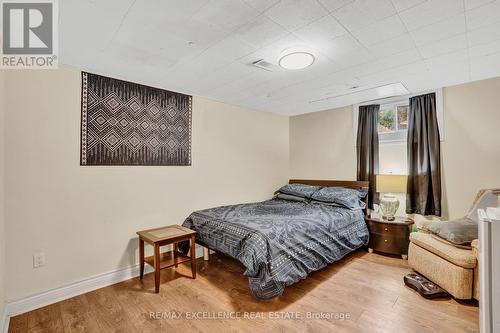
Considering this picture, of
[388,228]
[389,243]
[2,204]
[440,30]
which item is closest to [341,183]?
[388,228]

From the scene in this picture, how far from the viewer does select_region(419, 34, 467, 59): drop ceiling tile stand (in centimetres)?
194

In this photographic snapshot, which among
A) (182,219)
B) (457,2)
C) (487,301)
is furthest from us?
(182,219)

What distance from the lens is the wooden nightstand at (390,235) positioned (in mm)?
3107

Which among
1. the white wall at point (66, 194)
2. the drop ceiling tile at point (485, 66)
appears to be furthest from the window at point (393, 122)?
the white wall at point (66, 194)

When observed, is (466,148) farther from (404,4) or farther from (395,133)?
(404,4)

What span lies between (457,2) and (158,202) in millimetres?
3173

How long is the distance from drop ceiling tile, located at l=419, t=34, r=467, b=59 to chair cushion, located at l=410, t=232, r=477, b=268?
181 centimetres

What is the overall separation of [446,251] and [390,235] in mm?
943

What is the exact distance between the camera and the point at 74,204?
2348mm

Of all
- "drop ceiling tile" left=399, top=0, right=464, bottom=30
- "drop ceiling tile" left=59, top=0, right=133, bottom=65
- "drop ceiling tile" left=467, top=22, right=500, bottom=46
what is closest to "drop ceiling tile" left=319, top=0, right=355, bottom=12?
"drop ceiling tile" left=399, top=0, right=464, bottom=30

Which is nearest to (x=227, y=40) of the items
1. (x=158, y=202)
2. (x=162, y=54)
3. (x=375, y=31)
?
(x=162, y=54)

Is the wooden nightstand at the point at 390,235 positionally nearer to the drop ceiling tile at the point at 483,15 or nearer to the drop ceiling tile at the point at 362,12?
the drop ceiling tile at the point at 483,15

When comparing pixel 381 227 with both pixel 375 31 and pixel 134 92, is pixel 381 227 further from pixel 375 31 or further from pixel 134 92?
pixel 134 92

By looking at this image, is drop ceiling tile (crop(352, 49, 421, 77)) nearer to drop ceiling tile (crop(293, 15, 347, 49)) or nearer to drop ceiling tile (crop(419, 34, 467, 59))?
drop ceiling tile (crop(419, 34, 467, 59))
